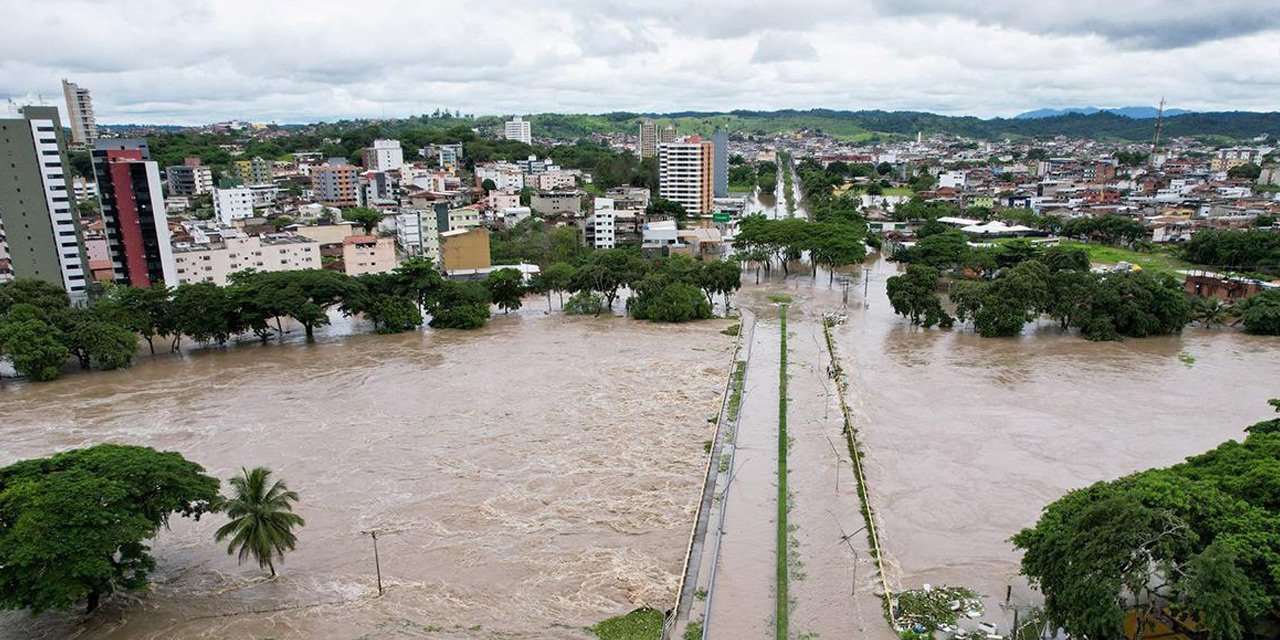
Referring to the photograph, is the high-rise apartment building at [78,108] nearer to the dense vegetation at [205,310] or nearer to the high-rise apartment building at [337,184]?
the high-rise apartment building at [337,184]

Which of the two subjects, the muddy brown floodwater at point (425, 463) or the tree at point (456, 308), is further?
the tree at point (456, 308)

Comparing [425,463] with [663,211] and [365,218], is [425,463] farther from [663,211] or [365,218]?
[663,211]

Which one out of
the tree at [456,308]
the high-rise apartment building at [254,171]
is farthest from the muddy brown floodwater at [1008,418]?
the high-rise apartment building at [254,171]

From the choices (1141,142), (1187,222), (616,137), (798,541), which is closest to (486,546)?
(798,541)

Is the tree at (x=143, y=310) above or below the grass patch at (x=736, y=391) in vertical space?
above

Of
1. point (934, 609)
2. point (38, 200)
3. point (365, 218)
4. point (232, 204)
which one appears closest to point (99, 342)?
point (38, 200)

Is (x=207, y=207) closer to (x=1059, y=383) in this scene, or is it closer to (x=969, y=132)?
(x=1059, y=383)
